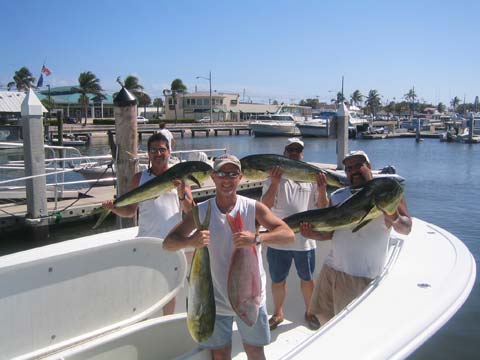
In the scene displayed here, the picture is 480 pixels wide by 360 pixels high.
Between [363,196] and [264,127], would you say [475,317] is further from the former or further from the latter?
[264,127]

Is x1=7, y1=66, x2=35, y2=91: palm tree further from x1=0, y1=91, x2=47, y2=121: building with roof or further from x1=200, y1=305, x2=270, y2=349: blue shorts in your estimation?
x1=200, y1=305, x2=270, y2=349: blue shorts

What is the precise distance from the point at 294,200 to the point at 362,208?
41.1 inches

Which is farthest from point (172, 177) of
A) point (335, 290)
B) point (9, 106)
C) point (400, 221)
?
point (9, 106)

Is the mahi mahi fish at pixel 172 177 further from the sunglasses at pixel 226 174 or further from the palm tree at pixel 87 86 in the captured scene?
the palm tree at pixel 87 86

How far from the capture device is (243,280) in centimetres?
229

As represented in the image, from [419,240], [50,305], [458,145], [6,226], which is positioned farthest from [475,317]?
[458,145]

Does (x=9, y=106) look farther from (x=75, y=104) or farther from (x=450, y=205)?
(x=75, y=104)

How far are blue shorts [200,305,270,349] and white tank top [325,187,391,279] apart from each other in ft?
3.22

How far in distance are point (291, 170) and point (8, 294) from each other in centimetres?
222

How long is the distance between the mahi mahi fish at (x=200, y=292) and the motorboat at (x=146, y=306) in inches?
15.1

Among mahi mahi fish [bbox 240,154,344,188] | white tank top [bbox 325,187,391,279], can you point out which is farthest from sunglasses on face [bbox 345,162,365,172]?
mahi mahi fish [bbox 240,154,344,188]

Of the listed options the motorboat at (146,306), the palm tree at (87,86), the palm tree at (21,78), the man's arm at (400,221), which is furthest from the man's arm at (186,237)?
the palm tree at (21,78)

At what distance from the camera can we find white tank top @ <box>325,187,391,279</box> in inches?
122

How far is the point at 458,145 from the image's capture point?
150 feet
